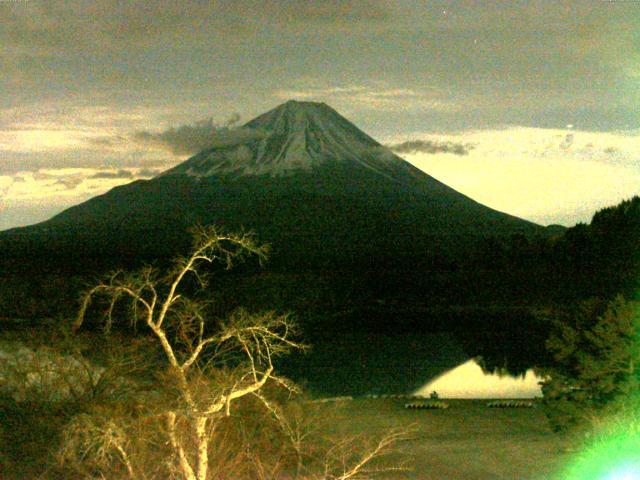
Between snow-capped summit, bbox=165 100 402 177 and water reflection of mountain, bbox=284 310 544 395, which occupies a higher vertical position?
snow-capped summit, bbox=165 100 402 177

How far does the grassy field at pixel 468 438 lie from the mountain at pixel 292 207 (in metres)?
60.8

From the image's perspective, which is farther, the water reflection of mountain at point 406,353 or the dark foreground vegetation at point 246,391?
the water reflection of mountain at point 406,353

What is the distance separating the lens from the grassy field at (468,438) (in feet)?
32.1

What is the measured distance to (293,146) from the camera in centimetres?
12212

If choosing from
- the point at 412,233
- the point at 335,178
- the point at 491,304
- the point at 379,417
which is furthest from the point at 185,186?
the point at 379,417

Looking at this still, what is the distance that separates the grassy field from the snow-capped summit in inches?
4096

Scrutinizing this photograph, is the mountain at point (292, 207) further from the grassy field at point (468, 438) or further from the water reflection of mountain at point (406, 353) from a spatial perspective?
the grassy field at point (468, 438)

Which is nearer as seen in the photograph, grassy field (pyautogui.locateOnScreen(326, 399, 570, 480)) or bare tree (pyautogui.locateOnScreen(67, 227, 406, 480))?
bare tree (pyautogui.locateOnScreen(67, 227, 406, 480))

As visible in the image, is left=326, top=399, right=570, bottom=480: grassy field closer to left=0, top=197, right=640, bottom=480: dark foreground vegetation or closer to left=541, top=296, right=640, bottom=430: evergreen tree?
left=0, top=197, right=640, bottom=480: dark foreground vegetation

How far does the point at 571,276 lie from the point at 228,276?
2427cm

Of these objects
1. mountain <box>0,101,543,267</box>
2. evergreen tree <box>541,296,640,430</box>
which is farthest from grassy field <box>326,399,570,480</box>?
mountain <box>0,101,543,267</box>

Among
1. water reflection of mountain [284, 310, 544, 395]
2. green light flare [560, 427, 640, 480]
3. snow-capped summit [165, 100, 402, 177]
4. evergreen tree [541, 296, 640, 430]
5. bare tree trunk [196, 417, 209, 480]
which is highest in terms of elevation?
snow-capped summit [165, 100, 402, 177]

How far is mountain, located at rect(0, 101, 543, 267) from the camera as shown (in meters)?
87.2

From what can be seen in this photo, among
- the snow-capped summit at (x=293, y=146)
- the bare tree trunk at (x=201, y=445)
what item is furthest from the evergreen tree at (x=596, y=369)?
the snow-capped summit at (x=293, y=146)
